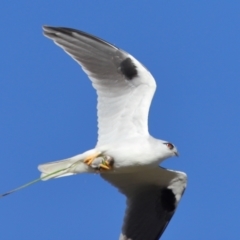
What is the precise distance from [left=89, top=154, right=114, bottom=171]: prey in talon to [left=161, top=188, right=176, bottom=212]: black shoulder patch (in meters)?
1.42

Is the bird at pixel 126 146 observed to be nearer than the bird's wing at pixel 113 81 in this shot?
Yes

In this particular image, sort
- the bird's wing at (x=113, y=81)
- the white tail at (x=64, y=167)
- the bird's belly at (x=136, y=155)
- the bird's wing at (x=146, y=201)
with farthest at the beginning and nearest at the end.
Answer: the bird's wing at (x=146, y=201) < the bird's wing at (x=113, y=81) < the white tail at (x=64, y=167) < the bird's belly at (x=136, y=155)

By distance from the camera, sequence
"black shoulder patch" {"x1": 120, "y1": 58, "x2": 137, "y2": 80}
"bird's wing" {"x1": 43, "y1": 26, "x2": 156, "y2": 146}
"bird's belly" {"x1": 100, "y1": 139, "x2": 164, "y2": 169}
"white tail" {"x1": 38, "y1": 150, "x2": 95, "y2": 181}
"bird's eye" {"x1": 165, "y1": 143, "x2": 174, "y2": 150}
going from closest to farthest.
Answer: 1. "bird's belly" {"x1": 100, "y1": 139, "x2": 164, "y2": 169}
2. "bird's eye" {"x1": 165, "y1": 143, "x2": 174, "y2": 150}
3. "white tail" {"x1": 38, "y1": 150, "x2": 95, "y2": 181}
4. "bird's wing" {"x1": 43, "y1": 26, "x2": 156, "y2": 146}
5. "black shoulder patch" {"x1": 120, "y1": 58, "x2": 137, "y2": 80}

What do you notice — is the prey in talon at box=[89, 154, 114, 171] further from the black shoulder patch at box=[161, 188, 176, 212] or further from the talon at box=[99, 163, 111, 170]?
the black shoulder patch at box=[161, 188, 176, 212]

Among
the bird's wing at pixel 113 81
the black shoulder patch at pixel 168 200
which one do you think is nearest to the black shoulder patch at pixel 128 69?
the bird's wing at pixel 113 81

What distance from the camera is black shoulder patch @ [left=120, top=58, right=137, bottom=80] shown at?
34.3 ft

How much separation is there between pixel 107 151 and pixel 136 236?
171 cm

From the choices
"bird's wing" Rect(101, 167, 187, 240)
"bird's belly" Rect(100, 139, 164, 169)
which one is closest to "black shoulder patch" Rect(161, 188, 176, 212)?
"bird's wing" Rect(101, 167, 187, 240)

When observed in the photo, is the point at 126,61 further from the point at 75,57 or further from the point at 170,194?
the point at 170,194

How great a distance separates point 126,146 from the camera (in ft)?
31.7

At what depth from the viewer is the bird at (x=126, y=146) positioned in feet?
31.7

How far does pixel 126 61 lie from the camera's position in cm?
1059

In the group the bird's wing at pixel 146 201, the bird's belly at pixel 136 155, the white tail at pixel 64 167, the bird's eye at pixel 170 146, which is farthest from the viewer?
the bird's wing at pixel 146 201

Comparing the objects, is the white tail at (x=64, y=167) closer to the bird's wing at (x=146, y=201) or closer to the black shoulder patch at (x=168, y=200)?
the bird's wing at (x=146, y=201)
